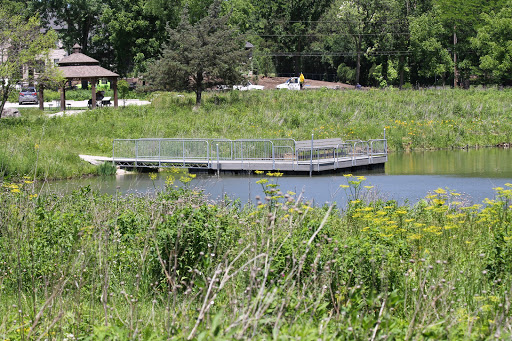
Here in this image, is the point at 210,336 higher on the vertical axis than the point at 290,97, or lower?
lower

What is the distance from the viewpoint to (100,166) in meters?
26.0

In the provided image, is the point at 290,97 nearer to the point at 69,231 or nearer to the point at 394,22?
the point at 394,22

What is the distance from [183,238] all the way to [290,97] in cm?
3449

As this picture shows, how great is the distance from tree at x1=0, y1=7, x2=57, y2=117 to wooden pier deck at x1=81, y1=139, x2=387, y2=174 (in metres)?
8.67

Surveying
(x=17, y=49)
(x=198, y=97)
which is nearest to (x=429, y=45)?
(x=198, y=97)

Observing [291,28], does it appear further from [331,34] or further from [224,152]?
[224,152]

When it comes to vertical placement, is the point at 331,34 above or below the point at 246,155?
above

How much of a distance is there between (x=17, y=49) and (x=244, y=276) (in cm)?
3211

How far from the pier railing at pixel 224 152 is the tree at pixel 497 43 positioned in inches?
1102

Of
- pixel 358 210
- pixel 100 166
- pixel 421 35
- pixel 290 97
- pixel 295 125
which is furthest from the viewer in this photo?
pixel 421 35

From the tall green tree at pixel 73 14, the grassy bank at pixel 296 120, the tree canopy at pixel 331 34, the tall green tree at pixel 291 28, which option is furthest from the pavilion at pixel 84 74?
the tall green tree at pixel 291 28

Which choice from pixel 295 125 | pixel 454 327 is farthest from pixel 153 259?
pixel 295 125

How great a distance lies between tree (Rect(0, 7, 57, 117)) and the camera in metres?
33.2

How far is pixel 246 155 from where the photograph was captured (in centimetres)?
2636
